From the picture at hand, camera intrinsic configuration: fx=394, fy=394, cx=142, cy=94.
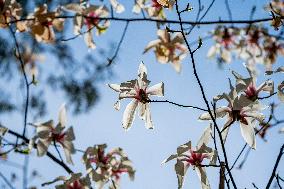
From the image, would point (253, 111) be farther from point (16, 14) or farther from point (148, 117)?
point (16, 14)

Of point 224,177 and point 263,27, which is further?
point 263,27

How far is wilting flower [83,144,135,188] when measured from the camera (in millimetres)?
1741

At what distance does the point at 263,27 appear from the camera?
157 inches

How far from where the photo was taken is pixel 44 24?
93.1 inches

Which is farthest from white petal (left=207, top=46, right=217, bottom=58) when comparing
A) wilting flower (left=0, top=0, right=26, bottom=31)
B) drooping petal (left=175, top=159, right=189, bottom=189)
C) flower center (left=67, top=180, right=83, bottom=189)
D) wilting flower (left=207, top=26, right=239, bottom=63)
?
drooping petal (left=175, top=159, right=189, bottom=189)

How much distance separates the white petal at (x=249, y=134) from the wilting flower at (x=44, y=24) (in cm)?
137

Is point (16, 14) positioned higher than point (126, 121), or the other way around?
point (16, 14)

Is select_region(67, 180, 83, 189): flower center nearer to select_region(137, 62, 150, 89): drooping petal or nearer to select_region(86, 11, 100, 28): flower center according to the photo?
select_region(137, 62, 150, 89): drooping petal

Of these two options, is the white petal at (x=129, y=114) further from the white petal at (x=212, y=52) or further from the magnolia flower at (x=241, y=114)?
the white petal at (x=212, y=52)

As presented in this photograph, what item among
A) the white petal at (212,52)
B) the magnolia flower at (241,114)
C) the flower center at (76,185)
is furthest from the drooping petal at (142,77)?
the white petal at (212,52)

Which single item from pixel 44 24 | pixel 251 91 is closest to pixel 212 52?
pixel 44 24

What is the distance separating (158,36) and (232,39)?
A: 4.84 feet

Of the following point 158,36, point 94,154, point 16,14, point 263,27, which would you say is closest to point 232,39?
point 263,27

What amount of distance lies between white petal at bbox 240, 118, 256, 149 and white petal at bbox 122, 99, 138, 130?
0.42 m
